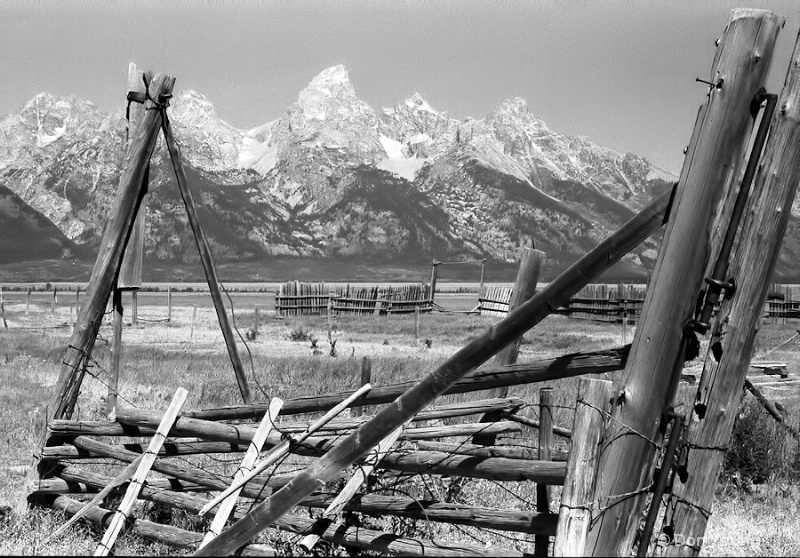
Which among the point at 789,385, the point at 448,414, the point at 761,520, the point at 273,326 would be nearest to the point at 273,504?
the point at 448,414

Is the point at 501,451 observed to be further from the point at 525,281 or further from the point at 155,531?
the point at 155,531

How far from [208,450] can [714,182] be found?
3.82 meters

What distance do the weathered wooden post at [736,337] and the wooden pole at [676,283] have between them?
20 cm

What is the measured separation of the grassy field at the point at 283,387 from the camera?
212 inches

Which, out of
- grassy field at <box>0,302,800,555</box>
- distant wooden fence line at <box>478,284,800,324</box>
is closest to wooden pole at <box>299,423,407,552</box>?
grassy field at <box>0,302,800,555</box>

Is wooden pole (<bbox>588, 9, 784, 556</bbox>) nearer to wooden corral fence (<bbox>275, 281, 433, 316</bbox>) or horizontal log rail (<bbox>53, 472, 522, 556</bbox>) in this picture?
horizontal log rail (<bbox>53, 472, 522, 556</bbox>)

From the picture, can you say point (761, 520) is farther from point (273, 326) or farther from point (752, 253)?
point (273, 326)

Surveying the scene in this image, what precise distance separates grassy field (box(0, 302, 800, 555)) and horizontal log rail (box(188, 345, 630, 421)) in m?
0.90

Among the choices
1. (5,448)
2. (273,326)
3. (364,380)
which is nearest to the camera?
(364,380)

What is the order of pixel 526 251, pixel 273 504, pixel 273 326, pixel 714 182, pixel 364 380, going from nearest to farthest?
pixel 714 182, pixel 273 504, pixel 526 251, pixel 364 380, pixel 273 326

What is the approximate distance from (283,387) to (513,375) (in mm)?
8856

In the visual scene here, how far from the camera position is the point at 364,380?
6.91 metres

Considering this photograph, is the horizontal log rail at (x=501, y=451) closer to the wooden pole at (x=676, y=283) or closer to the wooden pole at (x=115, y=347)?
the wooden pole at (x=676, y=283)

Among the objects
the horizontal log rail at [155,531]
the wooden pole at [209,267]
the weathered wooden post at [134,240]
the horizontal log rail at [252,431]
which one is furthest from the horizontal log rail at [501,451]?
the weathered wooden post at [134,240]
